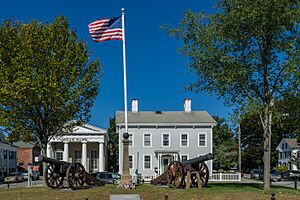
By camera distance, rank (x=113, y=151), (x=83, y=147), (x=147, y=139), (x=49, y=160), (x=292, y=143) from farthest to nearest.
Answer: (x=292, y=143)
(x=113, y=151)
(x=83, y=147)
(x=147, y=139)
(x=49, y=160)

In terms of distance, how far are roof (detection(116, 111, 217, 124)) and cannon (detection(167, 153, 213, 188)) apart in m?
24.4

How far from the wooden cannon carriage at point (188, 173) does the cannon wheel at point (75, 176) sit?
5.14 metres

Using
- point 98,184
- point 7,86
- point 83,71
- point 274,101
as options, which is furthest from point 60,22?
point 274,101

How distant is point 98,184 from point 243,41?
39.6 feet

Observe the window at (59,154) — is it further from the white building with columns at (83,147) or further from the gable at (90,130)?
the gable at (90,130)

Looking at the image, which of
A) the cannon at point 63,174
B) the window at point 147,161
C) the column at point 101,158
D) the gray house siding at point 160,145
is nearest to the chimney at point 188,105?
the gray house siding at point 160,145

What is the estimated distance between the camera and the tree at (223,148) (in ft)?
211

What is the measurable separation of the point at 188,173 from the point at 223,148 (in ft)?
134

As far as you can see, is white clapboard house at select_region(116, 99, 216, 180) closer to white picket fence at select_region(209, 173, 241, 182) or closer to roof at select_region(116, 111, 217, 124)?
roof at select_region(116, 111, 217, 124)

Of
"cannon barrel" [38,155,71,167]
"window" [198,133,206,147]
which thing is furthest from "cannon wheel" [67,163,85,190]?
"window" [198,133,206,147]

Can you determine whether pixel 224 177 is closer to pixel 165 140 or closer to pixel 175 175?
pixel 165 140

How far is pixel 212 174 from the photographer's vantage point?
155 ft

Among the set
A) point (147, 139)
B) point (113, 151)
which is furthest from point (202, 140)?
point (113, 151)

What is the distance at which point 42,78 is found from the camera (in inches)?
1101
